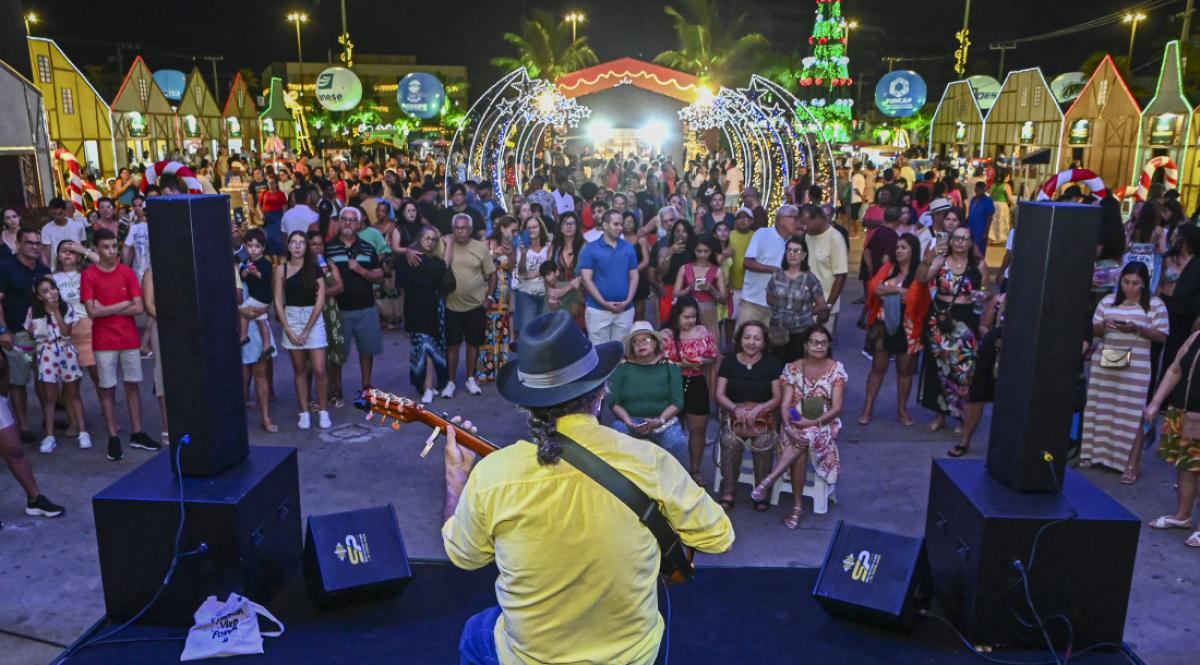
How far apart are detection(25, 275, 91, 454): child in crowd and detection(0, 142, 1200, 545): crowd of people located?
0.01 meters

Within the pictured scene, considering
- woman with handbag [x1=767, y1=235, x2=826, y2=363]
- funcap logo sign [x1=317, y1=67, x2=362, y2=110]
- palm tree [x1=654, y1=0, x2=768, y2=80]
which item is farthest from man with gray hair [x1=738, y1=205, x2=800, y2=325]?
palm tree [x1=654, y1=0, x2=768, y2=80]

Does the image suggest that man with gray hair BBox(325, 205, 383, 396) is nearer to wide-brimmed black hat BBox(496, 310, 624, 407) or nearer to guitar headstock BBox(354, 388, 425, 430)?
guitar headstock BBox(354, 388, 425, 430)

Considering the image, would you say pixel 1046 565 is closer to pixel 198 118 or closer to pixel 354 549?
pixel 354 549

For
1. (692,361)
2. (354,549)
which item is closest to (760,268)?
(692,361)

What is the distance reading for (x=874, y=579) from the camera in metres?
3.81

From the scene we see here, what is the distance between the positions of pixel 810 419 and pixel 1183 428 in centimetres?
207

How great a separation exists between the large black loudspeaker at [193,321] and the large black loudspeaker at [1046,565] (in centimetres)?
333

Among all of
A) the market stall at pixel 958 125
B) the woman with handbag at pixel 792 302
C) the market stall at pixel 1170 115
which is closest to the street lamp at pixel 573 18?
the market stall at pixel 958 125

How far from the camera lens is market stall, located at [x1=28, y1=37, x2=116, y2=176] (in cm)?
2108

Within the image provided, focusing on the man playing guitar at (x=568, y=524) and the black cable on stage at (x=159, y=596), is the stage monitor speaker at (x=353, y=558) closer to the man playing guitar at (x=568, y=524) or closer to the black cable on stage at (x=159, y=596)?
the black cable on stage at (x=159, y=596)

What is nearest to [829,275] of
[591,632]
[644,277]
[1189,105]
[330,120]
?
[644,277]

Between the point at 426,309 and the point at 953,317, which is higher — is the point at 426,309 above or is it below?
below

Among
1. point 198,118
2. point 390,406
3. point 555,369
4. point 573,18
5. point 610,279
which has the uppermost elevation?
point 573,18

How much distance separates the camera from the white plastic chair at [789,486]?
545 cm
